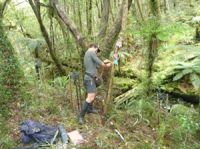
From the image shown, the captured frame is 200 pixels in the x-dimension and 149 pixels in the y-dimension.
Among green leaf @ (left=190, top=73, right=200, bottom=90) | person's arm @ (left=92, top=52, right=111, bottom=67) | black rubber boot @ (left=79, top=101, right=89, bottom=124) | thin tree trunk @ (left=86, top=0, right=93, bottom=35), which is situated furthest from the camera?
thin tree trunk @ (left=86, top=0, right=93, bottom=35)

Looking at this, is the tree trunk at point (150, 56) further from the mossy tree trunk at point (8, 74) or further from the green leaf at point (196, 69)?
the mossy tree trunk at point (8, 74)

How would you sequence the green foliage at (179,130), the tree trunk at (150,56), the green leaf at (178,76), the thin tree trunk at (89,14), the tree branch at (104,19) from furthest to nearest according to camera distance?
the thin tree trunk at (89,14) → the tree branch at (104,19) → the green leaf at (178,76) → the tree trunk at (150,56) → the green foliage at (179,130)

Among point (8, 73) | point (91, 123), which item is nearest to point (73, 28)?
point (8, 73)

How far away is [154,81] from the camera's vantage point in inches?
398

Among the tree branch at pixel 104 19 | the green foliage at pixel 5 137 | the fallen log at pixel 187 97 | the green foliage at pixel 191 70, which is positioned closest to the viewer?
the green foliage at pixel 5 137

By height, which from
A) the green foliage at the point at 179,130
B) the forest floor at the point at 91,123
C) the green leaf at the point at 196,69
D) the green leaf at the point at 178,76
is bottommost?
the green foliage at the point at 179,130

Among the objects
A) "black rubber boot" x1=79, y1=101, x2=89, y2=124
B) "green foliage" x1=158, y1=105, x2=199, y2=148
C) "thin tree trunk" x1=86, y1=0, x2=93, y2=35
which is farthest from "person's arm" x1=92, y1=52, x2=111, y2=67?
"thin tree trunk" x1=86, y1=0, x2=93, y2=35

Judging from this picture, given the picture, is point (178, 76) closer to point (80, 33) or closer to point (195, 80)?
point (195, 80)

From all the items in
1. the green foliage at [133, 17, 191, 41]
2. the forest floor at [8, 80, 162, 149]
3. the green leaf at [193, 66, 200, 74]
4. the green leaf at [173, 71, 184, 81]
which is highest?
the green foliage at [133, 17, 191, 41]

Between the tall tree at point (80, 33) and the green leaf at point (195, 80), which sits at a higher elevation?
the tall tree at point (80, 33)

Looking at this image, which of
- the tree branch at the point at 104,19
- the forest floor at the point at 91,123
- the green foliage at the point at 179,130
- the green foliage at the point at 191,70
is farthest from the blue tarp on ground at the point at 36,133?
the green foliage at the point at 191,70

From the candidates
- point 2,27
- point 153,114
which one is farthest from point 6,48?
point 153,114

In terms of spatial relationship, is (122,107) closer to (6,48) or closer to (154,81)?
(154,81)

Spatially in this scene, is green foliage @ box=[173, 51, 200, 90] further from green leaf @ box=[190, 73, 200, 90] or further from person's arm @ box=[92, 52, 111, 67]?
person's arm @ box=[92, 52, 111, 67]
